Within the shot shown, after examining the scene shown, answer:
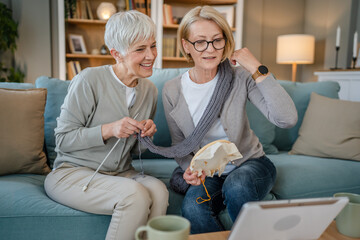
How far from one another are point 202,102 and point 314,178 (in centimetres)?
71

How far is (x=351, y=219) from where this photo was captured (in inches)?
35.7

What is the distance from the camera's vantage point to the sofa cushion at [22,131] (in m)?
1.48

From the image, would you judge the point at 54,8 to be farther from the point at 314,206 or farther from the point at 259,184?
the point at 314,206

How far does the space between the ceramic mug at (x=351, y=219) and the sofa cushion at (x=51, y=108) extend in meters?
1.38

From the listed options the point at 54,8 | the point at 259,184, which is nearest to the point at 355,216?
the point at 259,184

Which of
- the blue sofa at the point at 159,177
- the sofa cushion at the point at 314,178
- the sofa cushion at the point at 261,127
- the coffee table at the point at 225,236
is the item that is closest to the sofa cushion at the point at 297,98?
the blue sofa at the point at 159,177

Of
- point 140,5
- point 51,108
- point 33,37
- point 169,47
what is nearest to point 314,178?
point 51,108

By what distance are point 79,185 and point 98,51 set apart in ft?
9.53

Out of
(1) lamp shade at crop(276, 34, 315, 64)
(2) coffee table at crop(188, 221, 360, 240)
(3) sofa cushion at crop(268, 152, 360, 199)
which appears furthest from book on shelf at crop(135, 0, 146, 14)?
(2) coffee table at crop(188, 221, 360, 240)

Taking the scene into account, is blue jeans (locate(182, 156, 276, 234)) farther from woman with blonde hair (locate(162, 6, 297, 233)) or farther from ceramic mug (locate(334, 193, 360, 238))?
ceramic mug (locate(334, 193, 360, 238))

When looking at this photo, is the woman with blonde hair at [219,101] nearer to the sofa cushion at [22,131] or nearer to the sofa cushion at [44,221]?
the sofa cushion at [44,221]

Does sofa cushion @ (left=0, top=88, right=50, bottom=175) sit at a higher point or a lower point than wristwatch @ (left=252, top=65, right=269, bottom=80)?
lower

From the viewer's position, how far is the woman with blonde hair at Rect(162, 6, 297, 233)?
1335mm

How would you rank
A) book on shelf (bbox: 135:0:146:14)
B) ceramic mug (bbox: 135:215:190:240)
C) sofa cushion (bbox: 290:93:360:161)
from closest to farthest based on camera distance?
ceramic mug (bbox: 135:215:190:240)
sofa cushion (bbox: 290:93:360:161)
book on shelf (bbox: 135:0:146:14)
